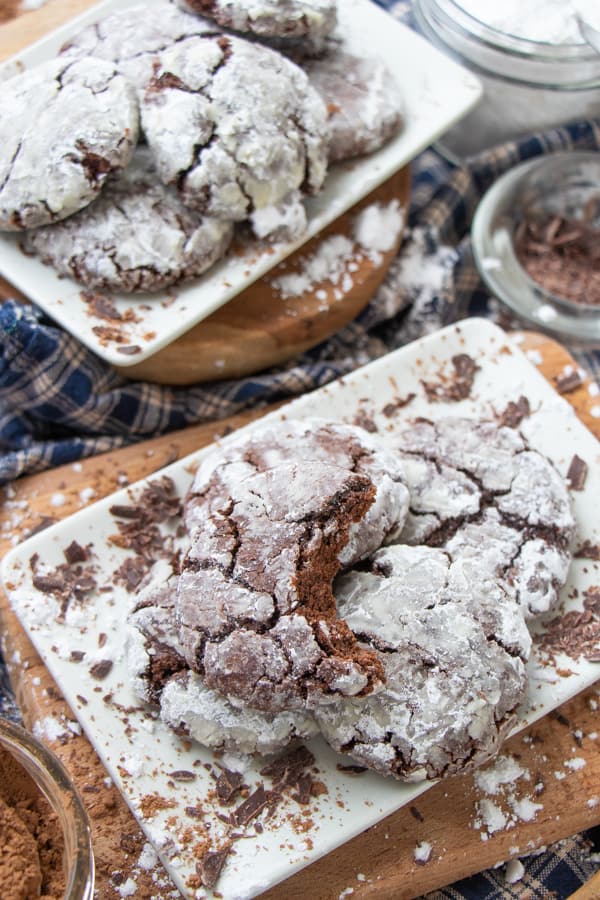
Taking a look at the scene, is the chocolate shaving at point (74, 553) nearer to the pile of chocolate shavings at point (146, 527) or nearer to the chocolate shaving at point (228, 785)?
the pile of chocolate shavings at point (146, 527)

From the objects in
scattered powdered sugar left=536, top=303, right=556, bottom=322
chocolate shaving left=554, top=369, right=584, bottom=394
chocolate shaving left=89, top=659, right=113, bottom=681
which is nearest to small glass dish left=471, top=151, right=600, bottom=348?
scattered powdered sugar left=536, top=303, right=556, bottom=322

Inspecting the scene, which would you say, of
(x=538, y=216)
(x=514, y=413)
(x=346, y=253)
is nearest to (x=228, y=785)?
(x=514, y=413)

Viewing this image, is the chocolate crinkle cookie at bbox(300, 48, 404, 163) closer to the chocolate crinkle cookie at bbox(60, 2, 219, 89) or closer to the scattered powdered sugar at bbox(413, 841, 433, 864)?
the chocolate crinkle cookie at bbox(60, 2, 219, 89)

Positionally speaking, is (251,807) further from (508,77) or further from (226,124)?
(508,77)

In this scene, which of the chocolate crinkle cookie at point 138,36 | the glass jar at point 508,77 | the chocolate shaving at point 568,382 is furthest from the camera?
the glass jar at point 508,77

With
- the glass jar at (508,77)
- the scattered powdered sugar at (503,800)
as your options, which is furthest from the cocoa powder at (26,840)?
the glass jar at (508,77)
